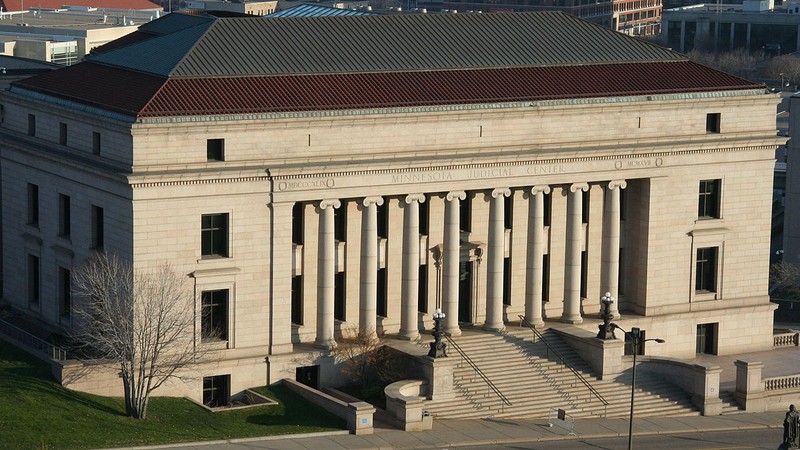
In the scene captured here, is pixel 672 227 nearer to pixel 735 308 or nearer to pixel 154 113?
pixel 735 308

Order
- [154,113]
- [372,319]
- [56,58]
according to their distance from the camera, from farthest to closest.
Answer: [56,58], [372,319], [154,113]

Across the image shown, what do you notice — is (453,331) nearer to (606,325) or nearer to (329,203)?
(606,325)

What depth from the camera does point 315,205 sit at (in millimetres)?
106875

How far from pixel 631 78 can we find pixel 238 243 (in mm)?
26894

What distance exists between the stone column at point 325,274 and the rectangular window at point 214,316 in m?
5.35

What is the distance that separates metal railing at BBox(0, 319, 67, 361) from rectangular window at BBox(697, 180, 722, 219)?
127ft

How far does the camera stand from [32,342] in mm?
105312

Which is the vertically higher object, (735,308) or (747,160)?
(747,160)

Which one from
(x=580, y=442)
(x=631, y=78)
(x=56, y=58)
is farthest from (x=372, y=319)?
(x=56, y=58)

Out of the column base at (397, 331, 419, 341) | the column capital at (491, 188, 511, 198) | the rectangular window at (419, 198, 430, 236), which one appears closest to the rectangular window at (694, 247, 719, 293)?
the column capital at (491, 188, 511, 198)

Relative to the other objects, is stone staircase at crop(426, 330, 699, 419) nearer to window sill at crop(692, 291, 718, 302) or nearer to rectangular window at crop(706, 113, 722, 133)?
window sill at crop(692, 291, 718, 302)

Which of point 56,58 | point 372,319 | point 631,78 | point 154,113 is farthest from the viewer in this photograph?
point 56,58

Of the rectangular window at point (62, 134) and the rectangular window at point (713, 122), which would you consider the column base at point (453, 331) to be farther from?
the rectangular window at point (62, 134)

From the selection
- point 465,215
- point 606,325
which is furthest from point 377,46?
point 606,325
